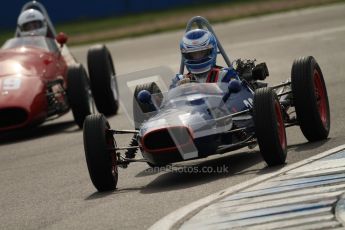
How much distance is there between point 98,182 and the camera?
32.0ft

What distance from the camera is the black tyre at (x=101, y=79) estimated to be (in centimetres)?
1639

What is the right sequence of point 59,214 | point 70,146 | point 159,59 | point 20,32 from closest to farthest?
point 59,214
point 70,146
point 20,32
point 159,59

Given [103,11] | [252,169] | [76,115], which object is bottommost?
[103,11]

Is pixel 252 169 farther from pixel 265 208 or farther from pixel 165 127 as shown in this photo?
pixel 265 208

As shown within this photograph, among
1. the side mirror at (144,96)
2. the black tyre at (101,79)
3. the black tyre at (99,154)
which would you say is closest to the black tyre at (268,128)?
the side mirror at (144,96)

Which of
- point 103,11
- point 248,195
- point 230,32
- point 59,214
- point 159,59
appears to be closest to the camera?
point 248,195

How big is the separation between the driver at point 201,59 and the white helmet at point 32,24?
290 inches

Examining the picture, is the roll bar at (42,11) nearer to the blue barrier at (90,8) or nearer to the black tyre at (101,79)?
the black tyre at (101,79)

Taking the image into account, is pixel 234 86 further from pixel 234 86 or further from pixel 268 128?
pixel 268 128

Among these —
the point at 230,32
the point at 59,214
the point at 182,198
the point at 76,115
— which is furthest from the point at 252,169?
Result: the point at 230,32

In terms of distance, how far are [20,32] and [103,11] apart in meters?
24.0

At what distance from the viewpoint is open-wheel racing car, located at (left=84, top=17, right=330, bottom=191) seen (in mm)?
9461

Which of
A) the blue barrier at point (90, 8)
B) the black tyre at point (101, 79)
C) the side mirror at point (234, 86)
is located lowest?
the blue barrier at point (90, 8)

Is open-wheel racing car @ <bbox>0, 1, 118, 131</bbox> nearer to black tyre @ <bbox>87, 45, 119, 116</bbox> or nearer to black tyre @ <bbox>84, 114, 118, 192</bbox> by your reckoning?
black tyre @ <bbox>87, 45, 119, 116</bbox>
